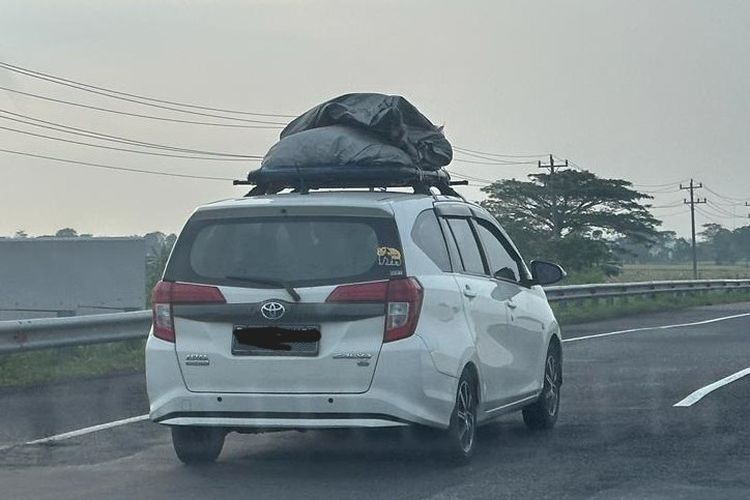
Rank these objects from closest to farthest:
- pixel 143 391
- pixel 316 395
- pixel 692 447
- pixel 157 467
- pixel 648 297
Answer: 1. pixel 316 395
2. pixel 157 467
3. pixel 692 447
4. pixel 143 391
5. pixel 648 297

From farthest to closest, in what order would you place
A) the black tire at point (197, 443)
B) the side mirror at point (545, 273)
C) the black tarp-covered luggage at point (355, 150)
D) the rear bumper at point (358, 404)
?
the side mirror at point (545, 273) < the black tarp-covered luggage at point (355, 150) < the black tire at point (197, 443) < the rear bumper at point (358, 404)

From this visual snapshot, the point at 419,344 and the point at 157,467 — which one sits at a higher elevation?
the point at 419,344

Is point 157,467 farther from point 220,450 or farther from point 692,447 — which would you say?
point 692,447

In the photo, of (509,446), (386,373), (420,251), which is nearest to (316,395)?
(386,373)

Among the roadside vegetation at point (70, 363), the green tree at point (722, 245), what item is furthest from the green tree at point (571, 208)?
the green tree at point (722, 245)

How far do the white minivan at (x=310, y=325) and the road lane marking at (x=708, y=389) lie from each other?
3889mm

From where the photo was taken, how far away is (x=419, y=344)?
29.0ft

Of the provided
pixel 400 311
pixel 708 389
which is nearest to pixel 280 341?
pixel 400 311

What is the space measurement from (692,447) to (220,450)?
9.98 ft

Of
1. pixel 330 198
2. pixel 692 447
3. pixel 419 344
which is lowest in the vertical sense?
pixel 692 447

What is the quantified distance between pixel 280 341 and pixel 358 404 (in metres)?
0.57

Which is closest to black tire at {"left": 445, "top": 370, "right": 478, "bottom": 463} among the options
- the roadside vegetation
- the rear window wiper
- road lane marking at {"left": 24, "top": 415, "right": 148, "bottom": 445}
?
the rear window wiper

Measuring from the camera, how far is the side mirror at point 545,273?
11156mm

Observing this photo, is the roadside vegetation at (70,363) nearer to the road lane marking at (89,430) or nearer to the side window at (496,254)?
the road lane marking at (89,430)
